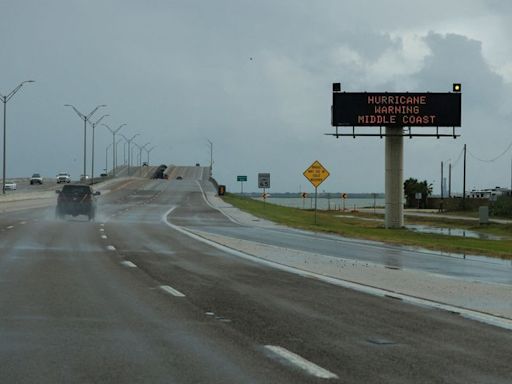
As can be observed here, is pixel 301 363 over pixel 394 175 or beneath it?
beneath

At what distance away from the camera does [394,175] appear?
54844 millimetres

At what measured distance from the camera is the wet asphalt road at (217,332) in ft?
25.6

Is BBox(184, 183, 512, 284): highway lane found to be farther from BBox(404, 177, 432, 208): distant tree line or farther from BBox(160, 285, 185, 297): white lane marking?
BBox(404, 177, 432, 208): distant tree line

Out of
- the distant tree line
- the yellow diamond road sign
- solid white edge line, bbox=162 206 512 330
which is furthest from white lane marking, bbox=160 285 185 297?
the distant tree line

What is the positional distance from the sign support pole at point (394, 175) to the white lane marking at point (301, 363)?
1810 inches

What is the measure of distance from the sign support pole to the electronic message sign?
1381 millimetres

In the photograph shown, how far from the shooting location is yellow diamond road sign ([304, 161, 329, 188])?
1956 inches

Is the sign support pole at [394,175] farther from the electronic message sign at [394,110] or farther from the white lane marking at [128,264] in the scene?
the white lane marking at [128,264]

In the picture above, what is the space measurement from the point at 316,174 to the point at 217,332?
1579 inches

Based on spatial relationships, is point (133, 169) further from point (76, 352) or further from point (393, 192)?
point (76, 352)

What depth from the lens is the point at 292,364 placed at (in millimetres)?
8133

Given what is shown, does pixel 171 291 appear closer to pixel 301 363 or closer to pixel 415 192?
pixel 301 363

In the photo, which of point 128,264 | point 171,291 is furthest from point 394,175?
point 171,291

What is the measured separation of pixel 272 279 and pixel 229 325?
20.2ft
